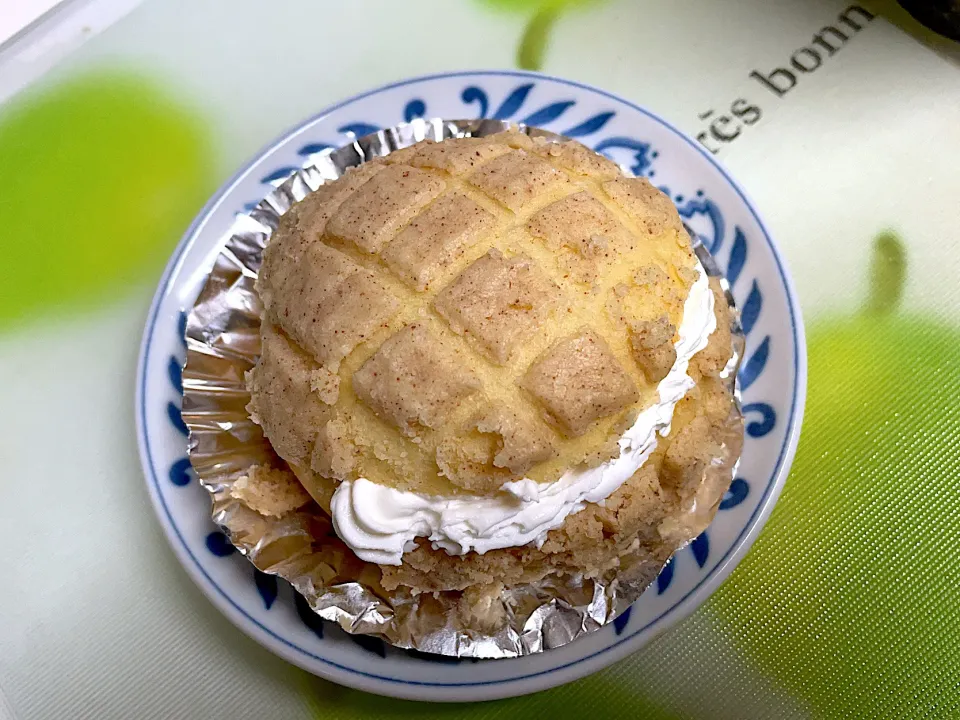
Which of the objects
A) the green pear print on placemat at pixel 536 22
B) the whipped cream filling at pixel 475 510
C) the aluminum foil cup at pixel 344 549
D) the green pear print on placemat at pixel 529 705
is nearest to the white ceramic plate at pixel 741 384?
the aluminum foil cup at pixel 344 549

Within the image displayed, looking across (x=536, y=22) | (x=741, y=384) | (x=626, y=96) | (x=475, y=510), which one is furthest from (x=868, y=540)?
(x=536, y=22)

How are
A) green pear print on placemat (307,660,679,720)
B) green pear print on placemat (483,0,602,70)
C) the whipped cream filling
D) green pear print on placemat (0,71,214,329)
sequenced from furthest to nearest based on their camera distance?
green pear print on placemat (483,0,602,70) < green pear print on placemat (0,71,214,329) < green pear print on placemat (307,660,679,720) < the whipped cream filling

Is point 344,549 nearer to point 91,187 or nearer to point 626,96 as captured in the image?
point 91,187

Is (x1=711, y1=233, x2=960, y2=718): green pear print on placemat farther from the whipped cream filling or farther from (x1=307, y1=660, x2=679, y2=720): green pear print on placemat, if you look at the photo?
the whipped cream filling

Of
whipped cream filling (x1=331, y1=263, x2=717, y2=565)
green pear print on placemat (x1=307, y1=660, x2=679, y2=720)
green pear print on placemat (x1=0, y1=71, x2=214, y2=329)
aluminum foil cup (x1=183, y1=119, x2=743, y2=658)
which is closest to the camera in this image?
whipped cream filling (x1=331, y1=263, x2=717, y2=565)

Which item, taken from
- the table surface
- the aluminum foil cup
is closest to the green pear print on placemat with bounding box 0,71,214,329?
the table surface

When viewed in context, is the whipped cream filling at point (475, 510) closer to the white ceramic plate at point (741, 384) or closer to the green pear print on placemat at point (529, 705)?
the white ceramic plate at point (741, 384)

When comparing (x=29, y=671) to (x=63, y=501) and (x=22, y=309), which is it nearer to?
(x=63, y=501)
